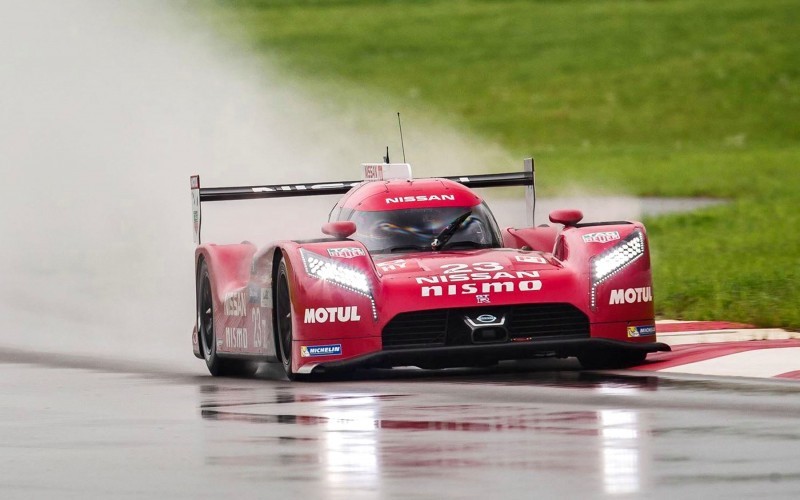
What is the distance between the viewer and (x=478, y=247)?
1430 centimetres

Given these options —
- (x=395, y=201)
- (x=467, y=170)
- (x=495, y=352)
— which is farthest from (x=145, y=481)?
(x=467, y=170)

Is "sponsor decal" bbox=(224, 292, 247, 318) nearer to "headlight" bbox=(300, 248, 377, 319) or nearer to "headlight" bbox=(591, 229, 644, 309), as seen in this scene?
"headlight" bbox=(300, 248, 377, 319)

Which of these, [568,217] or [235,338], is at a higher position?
[568,217]

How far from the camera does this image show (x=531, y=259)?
527 inches

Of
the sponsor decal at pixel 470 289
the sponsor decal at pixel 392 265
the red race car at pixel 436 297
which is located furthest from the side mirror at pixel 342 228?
the sponsor decal at pixel 470 289

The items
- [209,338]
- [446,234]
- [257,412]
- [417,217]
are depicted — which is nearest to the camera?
[257,412]

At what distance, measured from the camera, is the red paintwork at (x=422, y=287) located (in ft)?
41.9

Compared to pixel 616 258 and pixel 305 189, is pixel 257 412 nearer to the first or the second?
pixel 616 258

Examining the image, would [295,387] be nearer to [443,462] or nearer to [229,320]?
[229,320]

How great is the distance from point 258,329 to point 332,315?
3.88 feet

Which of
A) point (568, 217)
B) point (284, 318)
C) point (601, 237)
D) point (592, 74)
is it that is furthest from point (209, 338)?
point (592, 74)

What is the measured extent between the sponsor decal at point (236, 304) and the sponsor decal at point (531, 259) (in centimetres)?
193

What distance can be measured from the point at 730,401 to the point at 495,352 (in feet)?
7.19

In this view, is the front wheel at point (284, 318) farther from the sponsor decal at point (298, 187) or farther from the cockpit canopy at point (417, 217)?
the sponsor decal at point (298, 187)
